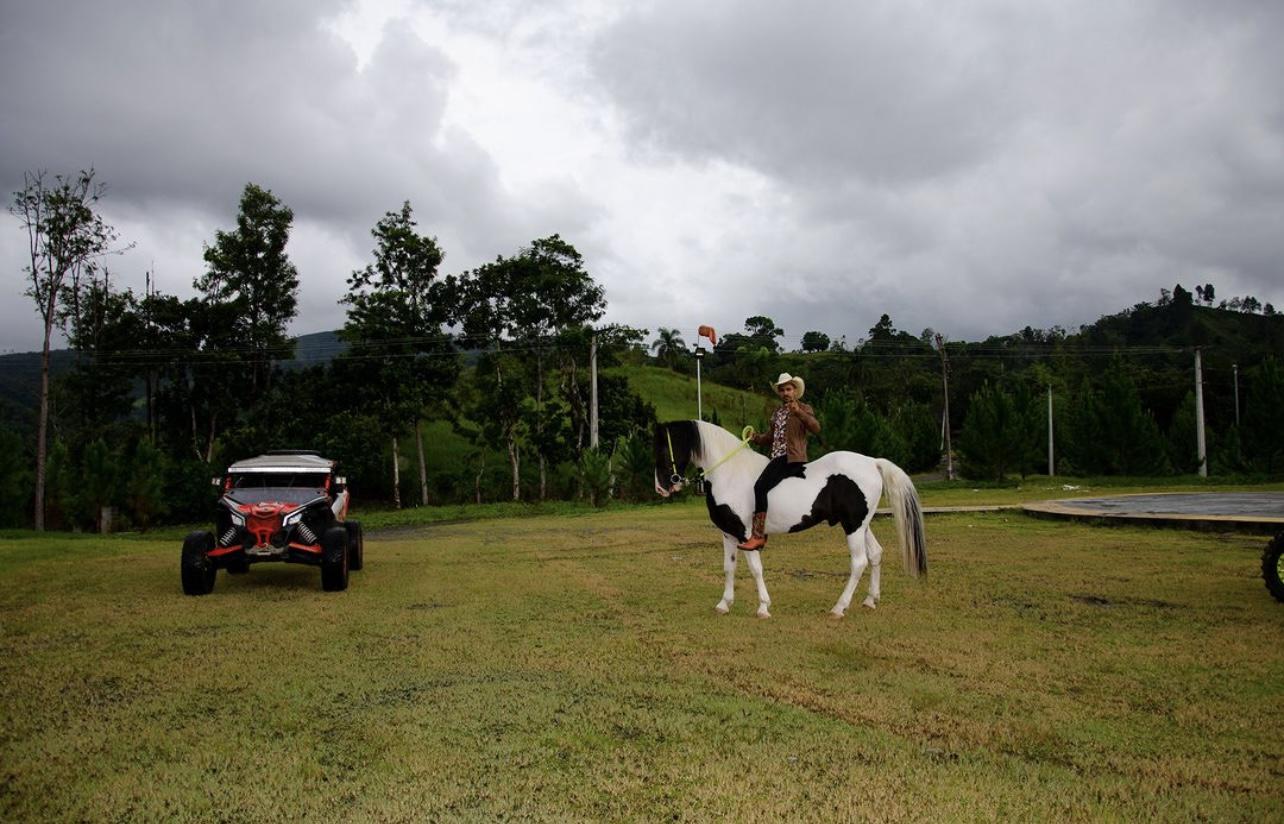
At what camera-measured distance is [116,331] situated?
43.0m

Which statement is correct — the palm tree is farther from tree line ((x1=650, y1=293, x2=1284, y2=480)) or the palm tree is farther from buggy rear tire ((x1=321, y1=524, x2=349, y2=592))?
buggy rear tire ((x1=321, y1=524, x2=349, y2=592))

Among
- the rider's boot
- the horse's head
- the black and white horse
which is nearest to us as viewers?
the rider's boot

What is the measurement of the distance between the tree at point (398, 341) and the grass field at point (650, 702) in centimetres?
2809

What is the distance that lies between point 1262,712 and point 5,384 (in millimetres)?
164712

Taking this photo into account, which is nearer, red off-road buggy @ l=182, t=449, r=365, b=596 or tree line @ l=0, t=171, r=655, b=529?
red off-road buggy @ l=182, t=449, r=365, b=596

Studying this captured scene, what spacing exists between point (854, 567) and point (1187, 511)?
14.0 metres

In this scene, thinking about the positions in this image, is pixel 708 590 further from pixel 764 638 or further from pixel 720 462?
pixel 764 638

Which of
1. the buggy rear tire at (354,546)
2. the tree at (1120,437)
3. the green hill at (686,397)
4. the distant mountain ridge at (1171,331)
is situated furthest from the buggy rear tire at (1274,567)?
the distant mountain ridge at (1171,331)

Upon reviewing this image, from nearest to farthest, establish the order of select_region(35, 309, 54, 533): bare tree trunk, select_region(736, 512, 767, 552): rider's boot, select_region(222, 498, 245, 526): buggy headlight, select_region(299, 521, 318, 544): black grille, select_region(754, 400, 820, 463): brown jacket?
select_region(736, 512, 767, 552): rider's boot → select_region(754, 400, 820, 463): brown jacket → select_region(222, 498, 245, 526): buggy headlight → select_region(299, 521, 318, 544): black grille → select_region(35, 309, 54, 533): bare tree trunk

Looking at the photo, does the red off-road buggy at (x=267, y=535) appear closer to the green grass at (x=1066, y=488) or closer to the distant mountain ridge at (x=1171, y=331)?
the green grass at (x=1066, y=488)

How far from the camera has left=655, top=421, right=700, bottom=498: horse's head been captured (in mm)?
9414

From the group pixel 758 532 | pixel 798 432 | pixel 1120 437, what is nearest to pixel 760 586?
pixel 758 532

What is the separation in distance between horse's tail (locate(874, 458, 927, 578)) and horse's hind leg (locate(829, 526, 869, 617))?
50 cm

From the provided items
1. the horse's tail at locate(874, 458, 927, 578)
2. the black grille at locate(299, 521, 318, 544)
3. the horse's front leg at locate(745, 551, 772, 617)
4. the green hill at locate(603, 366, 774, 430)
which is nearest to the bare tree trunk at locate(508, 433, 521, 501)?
the green hill at locate(603, 366, 774, 430)
